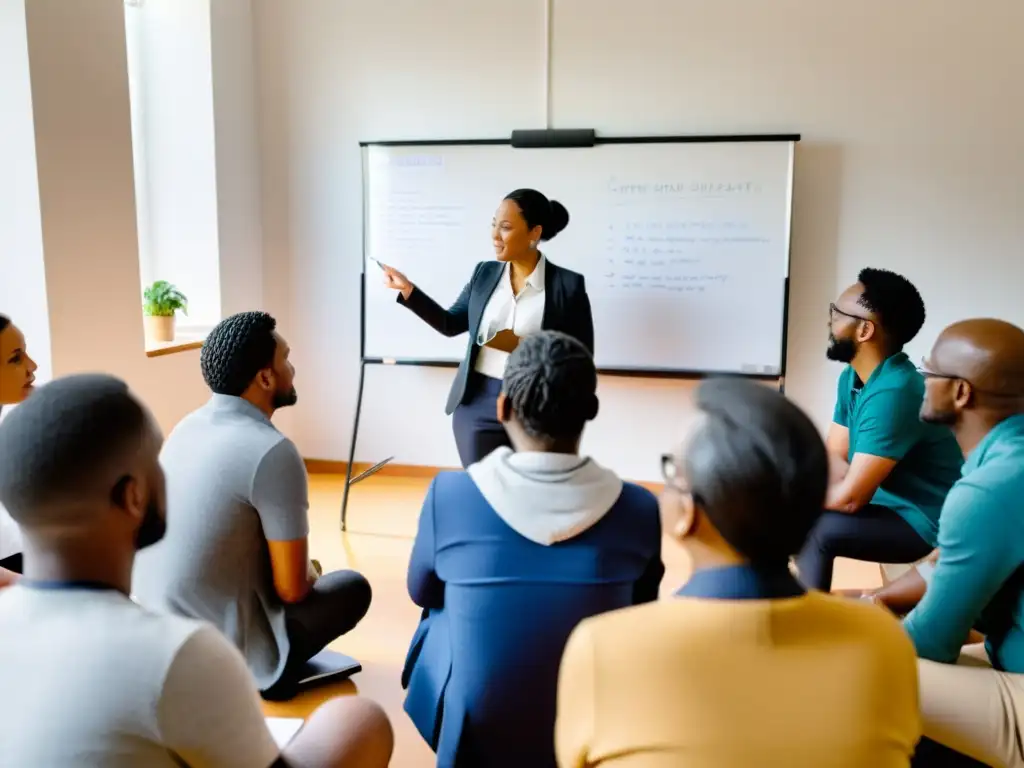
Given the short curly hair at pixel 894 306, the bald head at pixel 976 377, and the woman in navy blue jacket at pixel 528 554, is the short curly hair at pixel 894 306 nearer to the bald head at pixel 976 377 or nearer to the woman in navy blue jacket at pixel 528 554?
the bald head at pixel 976 377

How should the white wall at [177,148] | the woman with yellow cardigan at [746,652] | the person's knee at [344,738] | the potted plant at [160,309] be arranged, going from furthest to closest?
the white wall at [177,148]
the potted plant at [160,309]
the person's knee at [344,738]
the woman with yellow cardigan at [746,652]

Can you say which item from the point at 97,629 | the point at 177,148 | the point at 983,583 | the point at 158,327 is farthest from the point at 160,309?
the point at 983,583

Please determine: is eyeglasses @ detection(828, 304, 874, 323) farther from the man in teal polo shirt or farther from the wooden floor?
the wooden floor

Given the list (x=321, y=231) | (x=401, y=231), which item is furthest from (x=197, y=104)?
(x=401, y=231)

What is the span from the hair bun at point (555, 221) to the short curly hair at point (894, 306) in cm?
137

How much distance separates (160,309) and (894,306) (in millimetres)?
3018

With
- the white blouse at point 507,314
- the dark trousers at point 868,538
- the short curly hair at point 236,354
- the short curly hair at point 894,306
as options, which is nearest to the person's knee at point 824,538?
the dark trousers at point 868,538

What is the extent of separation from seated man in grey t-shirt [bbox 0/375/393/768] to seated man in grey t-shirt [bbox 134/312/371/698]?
78cm

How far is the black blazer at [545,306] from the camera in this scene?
3.20 meters

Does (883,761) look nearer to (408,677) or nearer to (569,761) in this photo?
(569,761)

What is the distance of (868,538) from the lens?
226 cm

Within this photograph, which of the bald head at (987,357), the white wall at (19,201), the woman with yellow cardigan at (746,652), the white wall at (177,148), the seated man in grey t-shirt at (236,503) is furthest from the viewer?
the white wall at (177,148)

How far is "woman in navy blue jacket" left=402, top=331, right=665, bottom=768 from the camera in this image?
1.27m

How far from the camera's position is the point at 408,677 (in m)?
1.75
